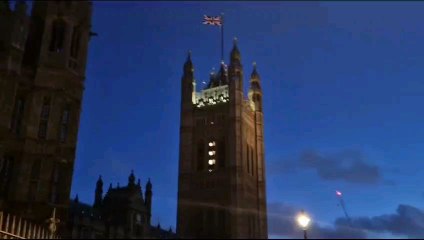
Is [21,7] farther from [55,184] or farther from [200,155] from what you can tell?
[200,155]

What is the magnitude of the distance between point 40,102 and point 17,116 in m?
1.59

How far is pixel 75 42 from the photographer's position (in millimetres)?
37719

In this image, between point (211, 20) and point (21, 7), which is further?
point (211, 20)

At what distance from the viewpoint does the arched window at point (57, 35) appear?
37.1 meters

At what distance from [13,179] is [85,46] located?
10098 millimetres

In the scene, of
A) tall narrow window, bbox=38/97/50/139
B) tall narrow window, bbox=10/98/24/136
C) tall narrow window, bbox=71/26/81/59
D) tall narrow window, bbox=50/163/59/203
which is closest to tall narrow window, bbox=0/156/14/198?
tall narrow window, bbox=10/98/24/136

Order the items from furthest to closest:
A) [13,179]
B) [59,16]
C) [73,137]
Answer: [59,16] < [73,137] < [13,179]

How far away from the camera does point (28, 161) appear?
33.3 meters

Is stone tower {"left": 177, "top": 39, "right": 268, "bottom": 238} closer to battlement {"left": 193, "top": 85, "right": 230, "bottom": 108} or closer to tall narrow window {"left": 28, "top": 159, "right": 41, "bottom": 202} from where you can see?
battlement {"left": 193, "top": 85, "right": 230, "bottom": 108}

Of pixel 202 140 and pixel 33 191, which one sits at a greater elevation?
pixel 202 140

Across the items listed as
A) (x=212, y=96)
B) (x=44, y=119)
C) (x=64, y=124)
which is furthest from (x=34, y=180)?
(x=212, y=96)

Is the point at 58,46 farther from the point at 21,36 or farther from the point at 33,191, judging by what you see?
the point at 33,191

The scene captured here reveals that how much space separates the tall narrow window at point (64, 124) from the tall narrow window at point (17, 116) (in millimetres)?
2387

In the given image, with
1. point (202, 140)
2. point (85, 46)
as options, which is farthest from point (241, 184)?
point (85, 46)
